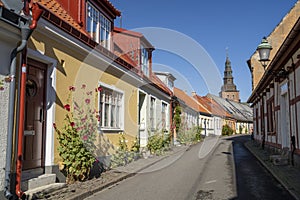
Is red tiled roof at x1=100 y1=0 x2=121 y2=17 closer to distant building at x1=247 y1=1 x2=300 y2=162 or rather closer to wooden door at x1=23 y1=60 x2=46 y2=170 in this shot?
wooden door at x1=23 y1=60 x2=46 y2=170

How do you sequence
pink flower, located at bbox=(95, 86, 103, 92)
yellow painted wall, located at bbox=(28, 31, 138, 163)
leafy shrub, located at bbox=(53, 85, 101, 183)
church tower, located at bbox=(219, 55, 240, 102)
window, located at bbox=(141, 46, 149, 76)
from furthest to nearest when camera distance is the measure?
church tower, located at bbox=(219, 55, 240, 102) < window, located at bbox=(141, 46, 149, 76) < pink flower, located at bbox=(95, 86, 103, 92) < leafy shrub, located at bbox=(53, 85, 101, 183) < yellow painted wall, located at bbox=(28, 31, 138, 163)

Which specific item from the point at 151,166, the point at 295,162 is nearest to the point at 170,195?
the point at 151,166

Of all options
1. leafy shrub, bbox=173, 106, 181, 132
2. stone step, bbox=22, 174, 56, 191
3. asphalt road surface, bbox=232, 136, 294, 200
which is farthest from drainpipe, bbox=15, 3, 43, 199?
leafy shrub, bbox=173, 106, 181, 132

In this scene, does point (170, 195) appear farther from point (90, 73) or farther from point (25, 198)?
point (90, 73)

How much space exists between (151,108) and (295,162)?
26.5 ft

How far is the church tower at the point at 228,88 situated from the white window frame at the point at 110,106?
84.2 meters

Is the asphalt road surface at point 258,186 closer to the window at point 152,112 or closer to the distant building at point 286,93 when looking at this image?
the distant building at point 286,93

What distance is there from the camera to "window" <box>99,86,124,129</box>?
10773 millimetres

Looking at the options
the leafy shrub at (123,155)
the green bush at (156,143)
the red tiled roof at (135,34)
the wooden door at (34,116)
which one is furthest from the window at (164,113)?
the wooden door at (34,116)

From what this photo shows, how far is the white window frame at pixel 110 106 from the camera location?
1066 cm

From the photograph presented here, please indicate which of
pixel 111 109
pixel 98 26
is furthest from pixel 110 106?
pixel 98 26

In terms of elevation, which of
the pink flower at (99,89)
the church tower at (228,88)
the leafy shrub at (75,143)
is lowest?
the leafy shrub at (75,143)

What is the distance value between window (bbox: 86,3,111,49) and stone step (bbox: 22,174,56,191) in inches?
204

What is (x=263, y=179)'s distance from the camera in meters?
9.13
